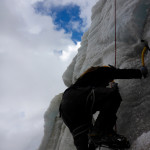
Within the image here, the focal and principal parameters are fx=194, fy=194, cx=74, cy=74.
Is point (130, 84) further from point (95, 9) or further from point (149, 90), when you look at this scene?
point (95, 9)

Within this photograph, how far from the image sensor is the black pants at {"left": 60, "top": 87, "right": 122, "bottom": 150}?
131 inches

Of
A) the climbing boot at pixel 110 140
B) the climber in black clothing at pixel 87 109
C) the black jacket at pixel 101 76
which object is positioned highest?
the black jacket at pixel 101 76

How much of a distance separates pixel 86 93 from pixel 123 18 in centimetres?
326

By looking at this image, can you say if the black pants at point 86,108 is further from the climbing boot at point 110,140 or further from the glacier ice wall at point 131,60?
the glacier ice wall at point 131,60

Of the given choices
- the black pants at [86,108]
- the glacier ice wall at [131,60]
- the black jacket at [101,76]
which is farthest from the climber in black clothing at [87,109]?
the glacier ice wall at [131,60]

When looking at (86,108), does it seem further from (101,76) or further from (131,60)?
(131,60)

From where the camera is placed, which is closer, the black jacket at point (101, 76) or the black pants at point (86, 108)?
the black pants at point (86, 108)

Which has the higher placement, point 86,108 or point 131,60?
point 131,60

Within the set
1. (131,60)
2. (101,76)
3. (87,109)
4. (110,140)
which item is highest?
(131,60)

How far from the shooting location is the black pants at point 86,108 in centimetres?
333

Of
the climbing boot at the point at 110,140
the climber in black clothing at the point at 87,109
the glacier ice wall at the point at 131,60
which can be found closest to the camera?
the climbing boot at the point at 110,140

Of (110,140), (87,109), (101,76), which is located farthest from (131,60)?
(110,140)

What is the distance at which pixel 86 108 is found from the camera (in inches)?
133

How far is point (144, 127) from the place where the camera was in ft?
11.7
